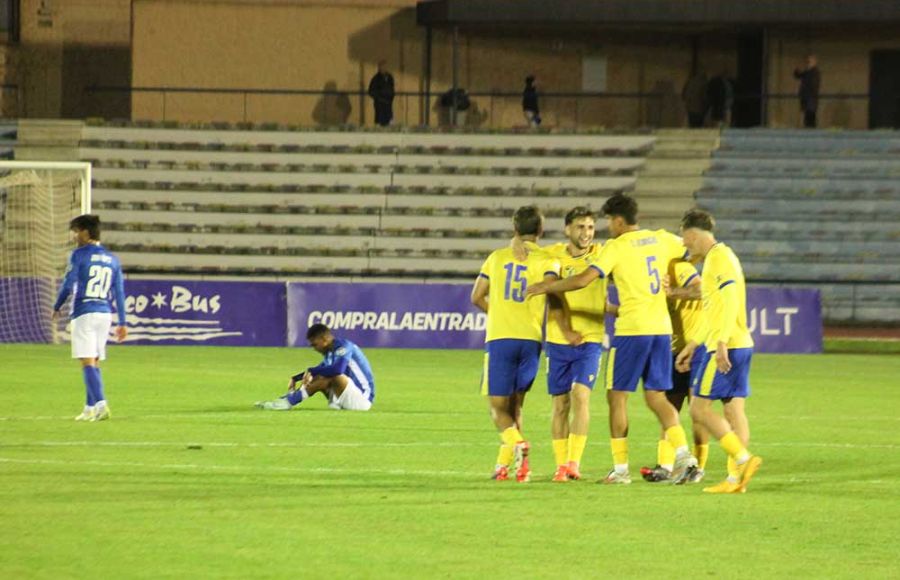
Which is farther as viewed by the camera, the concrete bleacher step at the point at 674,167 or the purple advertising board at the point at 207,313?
the concrete bleacher step at the point at 674,167

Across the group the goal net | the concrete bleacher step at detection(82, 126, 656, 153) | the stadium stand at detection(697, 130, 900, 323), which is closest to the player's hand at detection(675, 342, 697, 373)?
the goal net

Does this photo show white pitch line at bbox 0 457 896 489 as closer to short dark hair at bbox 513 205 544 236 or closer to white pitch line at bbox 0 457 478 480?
white pitch line at bbox 0 457 478 480

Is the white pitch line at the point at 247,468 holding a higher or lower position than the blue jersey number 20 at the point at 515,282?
lower

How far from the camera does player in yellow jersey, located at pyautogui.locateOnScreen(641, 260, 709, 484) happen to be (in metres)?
12.7

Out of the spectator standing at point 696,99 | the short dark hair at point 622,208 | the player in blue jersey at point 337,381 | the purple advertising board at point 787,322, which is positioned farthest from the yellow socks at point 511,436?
the spectator standing at point 696,99

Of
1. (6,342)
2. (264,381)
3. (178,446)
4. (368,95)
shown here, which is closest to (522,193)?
(368,95)

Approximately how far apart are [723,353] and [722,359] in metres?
0.04

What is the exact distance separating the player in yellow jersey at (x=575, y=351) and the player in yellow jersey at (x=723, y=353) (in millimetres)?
739

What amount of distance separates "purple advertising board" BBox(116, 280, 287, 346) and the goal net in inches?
58.8

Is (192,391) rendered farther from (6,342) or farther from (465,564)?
(465,564)

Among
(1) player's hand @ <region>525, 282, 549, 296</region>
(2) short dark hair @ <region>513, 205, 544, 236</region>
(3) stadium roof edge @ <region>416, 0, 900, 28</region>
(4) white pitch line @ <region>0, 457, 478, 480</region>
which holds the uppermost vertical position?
(3) stadium roof edge @ <region>416, 0, 900, 28</region>

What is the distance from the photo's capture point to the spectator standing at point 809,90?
38.8 meters

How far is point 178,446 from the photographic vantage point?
14625 mm

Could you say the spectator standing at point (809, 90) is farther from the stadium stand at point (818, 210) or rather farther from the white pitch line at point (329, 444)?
the white pitch line at point (329, 444)
